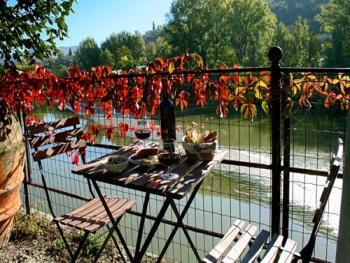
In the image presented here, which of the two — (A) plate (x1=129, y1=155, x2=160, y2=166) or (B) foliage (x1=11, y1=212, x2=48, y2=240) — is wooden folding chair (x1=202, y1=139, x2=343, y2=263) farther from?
(B) foliage (x1=11, y1=212, x2=48, y2=240)

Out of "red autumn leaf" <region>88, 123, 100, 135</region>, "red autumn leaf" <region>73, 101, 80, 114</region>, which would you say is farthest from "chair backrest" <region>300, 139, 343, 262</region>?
"red autumn leaf" <region>73, 101, 80, 114</region>

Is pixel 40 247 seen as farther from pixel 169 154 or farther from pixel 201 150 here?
pixel 201 150

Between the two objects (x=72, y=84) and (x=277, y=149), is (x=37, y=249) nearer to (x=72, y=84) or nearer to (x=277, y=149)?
(x=72, y=84)

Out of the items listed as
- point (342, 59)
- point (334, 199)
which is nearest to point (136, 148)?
point (334, 199)

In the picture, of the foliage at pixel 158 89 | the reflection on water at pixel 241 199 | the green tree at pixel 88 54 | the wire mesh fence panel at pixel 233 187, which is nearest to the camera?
the foliage at pixel 158 89

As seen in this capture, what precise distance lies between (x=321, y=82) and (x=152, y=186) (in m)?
1.32

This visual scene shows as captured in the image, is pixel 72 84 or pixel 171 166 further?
pixel 72 84

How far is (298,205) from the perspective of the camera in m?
5.86

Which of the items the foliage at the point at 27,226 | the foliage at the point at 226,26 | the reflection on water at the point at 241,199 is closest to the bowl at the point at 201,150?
the reflection on water at the point at 241,199

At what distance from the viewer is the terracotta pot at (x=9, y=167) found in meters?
3.15

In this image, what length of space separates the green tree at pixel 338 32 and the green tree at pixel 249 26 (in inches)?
238

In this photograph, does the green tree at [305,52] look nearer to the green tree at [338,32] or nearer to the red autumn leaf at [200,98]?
the green tree at [338,32]

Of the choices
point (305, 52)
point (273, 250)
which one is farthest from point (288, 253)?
point (305, 52)

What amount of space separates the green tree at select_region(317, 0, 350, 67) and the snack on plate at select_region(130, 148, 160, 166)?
100 feet
